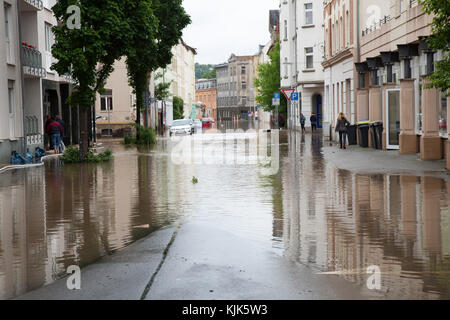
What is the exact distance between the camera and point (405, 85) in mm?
24891

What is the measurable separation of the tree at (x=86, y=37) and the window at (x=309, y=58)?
39003 millimetres

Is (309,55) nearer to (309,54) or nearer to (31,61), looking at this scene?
(309,54)

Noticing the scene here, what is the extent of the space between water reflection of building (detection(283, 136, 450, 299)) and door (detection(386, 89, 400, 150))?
11.4m

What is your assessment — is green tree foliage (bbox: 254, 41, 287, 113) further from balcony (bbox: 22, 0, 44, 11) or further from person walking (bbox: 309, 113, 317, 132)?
balcony (bbox: 22, 0, 44, 11)

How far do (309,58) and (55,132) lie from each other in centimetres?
3543

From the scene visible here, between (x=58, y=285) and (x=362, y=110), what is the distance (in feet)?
93.3

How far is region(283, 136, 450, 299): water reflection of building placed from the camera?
703 centimetres

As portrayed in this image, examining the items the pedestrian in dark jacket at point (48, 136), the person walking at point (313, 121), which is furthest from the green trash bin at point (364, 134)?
the person walking at point (313, 121)

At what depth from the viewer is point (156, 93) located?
5656 cm

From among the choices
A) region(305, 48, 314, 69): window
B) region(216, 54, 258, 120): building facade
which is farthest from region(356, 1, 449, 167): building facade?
region(216, 54, 258, 120): building facade

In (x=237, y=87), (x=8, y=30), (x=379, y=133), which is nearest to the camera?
(x=8, y=30)

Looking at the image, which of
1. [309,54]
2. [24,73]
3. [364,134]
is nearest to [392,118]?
[364,134]

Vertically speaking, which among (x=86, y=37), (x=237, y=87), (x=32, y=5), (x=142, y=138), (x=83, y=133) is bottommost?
(x=142, y=138)
